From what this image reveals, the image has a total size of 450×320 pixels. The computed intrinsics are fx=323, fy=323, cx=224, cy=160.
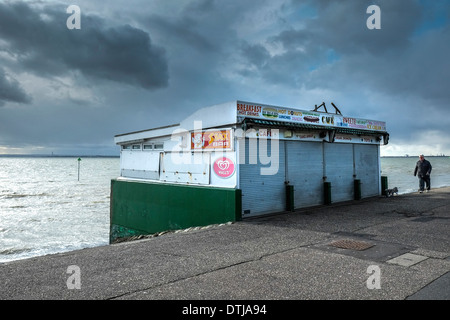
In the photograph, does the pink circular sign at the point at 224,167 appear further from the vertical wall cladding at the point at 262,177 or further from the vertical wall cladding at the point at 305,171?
the vertical wall cladding at the point at 305,171

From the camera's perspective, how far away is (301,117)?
12.8m

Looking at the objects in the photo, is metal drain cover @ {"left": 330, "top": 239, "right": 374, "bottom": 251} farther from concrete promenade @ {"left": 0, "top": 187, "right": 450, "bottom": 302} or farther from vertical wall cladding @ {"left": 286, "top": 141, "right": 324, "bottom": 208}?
vertical wall cladding @ {"left": 286, "top": 141, "right": 324, "bottom": 208}

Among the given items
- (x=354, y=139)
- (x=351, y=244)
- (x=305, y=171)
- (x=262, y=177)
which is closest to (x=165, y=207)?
(x=262, y=177)

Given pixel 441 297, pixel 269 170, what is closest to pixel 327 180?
pixel 269 170

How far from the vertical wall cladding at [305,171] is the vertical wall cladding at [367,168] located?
3.09 metres

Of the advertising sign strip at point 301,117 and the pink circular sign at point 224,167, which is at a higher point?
the advertising sign strip at point 301,117

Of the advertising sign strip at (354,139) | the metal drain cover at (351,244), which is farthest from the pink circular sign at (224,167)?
the advertising sign strip at (354,139)

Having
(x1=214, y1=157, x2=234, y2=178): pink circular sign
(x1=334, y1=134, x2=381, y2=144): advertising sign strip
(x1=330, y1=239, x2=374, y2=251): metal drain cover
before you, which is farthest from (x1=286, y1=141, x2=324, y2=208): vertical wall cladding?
(x1=330, y1=239, x2=374, y2=251): metal drain cover

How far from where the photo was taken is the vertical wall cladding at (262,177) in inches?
422

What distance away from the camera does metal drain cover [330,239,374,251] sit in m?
6.70
